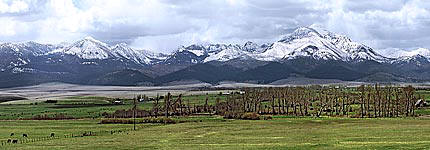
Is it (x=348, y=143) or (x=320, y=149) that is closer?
(x=320, y=149)

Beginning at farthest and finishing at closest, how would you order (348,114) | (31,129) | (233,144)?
(348,114)
(31,129)
(233,144)

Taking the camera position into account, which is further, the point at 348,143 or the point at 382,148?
the point at 348,143

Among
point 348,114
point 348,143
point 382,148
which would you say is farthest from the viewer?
point 348,114

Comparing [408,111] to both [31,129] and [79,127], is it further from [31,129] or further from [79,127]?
[31,129]

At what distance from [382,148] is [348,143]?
10342 millimetres

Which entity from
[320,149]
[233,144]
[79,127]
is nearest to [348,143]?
[320,149]

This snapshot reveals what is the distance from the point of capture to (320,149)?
253ft

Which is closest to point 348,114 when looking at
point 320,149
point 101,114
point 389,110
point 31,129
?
point 389,110

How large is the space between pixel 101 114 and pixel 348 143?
128 metres

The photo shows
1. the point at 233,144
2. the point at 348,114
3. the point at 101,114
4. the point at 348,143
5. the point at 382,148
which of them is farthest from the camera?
the point at 101,114

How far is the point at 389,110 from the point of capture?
625ft

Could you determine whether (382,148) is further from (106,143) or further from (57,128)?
(57,128)

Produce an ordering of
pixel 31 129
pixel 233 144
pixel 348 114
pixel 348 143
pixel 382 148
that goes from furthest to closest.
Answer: pixel 348 114 < pixel 31 129 < pixel 233 144 < pixel 348 143 < pixel 382 148

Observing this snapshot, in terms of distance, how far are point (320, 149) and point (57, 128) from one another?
83.1 m
